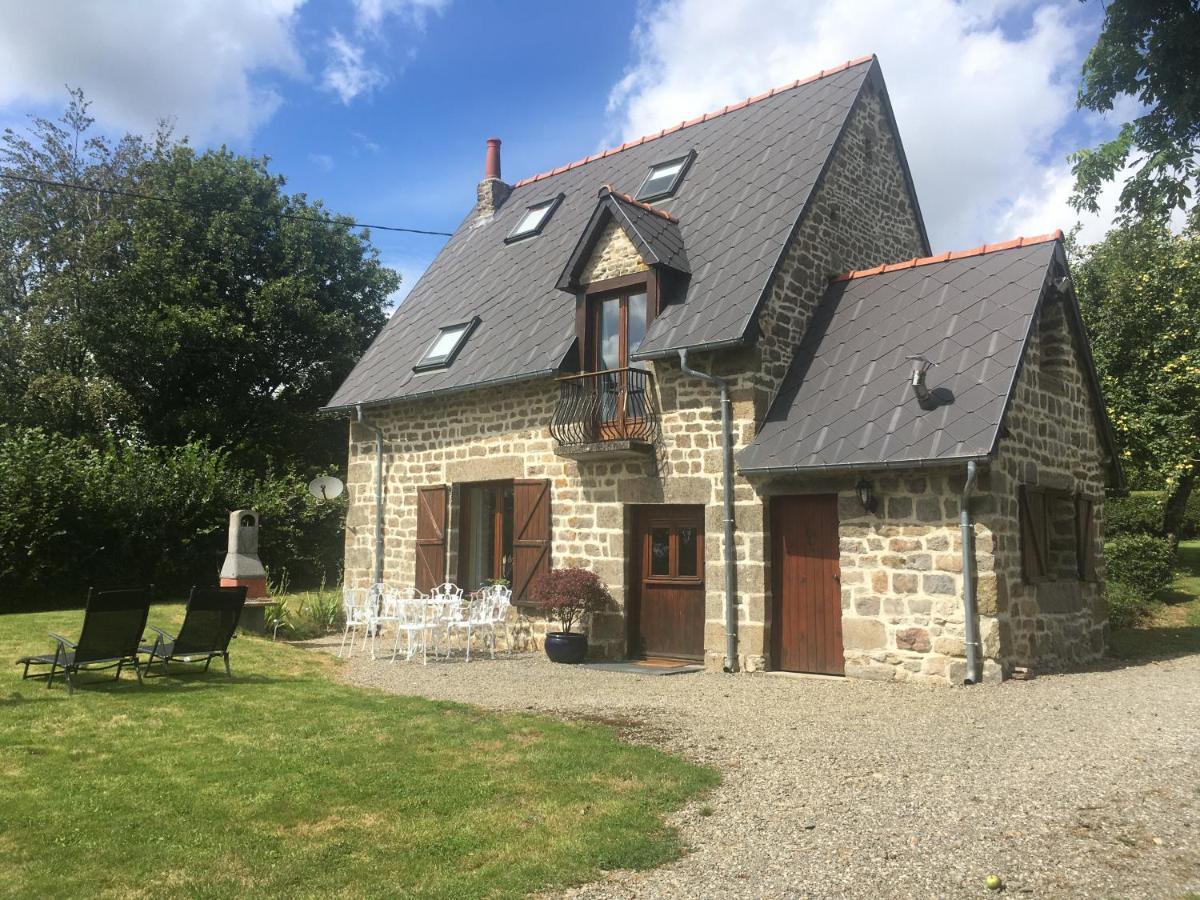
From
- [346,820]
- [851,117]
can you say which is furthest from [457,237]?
[346,820]

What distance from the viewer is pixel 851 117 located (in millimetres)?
12336

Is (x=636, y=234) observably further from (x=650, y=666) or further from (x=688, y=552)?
(x=650, y=666)

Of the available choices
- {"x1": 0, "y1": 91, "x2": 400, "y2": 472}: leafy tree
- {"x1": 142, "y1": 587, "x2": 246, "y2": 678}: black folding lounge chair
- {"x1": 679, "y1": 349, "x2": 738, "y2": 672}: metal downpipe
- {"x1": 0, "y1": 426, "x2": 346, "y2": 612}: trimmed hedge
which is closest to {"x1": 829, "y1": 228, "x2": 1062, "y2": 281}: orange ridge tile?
{"x1": 679, "y1": 349, "x2": 738, "y2": 672}: metal downpipe

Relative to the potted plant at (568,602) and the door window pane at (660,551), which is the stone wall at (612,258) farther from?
the potted plant at (568,602)

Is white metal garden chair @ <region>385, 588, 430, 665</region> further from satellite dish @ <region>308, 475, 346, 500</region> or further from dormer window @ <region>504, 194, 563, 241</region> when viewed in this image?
dormer window @ <region>504, 194, 563, 241</region>

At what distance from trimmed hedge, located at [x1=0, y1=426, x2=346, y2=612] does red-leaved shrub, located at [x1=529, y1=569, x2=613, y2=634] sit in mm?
8481

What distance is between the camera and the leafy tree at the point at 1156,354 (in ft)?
57.5

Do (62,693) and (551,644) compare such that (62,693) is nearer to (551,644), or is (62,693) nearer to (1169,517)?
(551,644)

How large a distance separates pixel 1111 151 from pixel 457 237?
37.0 feet

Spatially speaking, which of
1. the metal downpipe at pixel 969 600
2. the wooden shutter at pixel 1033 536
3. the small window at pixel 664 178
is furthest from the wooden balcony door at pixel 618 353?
the wooden shutter at pixel 1033 536

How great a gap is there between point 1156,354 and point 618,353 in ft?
43.3

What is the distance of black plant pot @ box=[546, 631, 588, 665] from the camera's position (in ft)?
35.0

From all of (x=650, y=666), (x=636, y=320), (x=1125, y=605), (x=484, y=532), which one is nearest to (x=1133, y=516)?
(x=1125, y=605)

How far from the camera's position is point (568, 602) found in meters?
10.5
